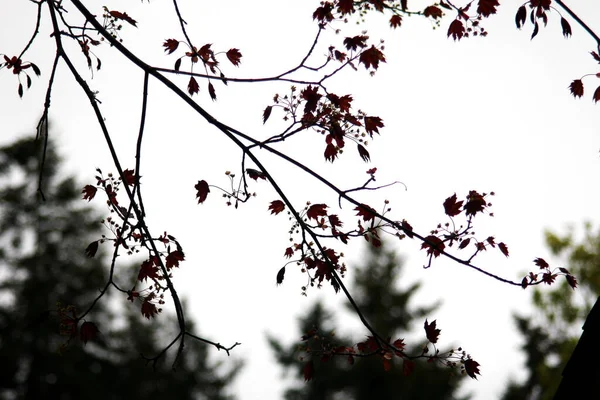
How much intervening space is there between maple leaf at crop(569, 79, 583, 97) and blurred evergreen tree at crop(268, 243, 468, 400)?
59.4ft

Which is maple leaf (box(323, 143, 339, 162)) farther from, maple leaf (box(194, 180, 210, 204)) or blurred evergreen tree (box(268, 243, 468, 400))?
blurred evergreen tree (box(268, 243, 468, 400))

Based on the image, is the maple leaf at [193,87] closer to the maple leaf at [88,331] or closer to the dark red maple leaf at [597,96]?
the maple leaf at [88,331]

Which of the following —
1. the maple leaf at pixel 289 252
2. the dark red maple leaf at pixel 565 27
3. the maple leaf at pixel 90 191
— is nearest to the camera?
the dark red maple leaf at pixel 565 27

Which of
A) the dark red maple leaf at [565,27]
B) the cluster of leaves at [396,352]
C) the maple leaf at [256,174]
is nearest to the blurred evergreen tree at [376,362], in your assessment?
the cluster of leaves at [396,352]

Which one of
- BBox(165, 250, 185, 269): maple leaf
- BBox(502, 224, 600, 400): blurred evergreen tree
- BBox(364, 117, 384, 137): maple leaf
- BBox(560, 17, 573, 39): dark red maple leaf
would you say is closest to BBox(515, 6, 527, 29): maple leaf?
BBox(560, 17, 573, 39): dark red maple leaf

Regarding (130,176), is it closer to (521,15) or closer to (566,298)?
(521,15)

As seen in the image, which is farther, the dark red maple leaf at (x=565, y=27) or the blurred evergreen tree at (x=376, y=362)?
the blurred evergreen tree at (x=376, y=362)

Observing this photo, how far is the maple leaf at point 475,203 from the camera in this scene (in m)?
3.01

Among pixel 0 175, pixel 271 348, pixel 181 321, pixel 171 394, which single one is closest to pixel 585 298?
pixel 271 348

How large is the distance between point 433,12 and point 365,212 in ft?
4.22

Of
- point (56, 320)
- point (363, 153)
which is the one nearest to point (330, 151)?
point (363, 153)

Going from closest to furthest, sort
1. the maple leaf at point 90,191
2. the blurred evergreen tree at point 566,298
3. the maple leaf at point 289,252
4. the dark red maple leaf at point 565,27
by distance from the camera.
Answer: the dark red maple leaf at point 565,27, the maple leaf at point 289,252, the maple leaf at point 90,191, the blurred evergreen tree at point 566,298

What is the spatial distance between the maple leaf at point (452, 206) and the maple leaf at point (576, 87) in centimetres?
107

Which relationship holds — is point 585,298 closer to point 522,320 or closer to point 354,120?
point 522,320
